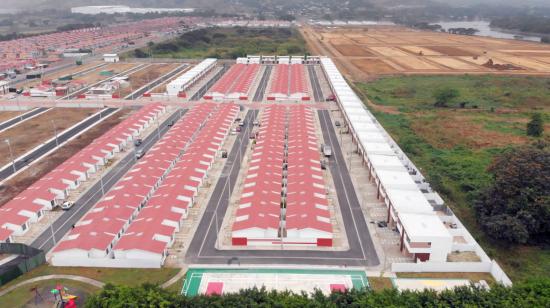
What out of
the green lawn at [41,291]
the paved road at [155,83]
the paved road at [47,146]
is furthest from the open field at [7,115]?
the green lawn at [41,291]

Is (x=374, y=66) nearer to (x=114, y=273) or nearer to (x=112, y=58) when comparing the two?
(x=112, y=58)

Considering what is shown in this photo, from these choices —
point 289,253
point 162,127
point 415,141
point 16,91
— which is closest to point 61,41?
point 16,91

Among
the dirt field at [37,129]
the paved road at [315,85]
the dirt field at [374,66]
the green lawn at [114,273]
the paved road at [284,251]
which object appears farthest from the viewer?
the dirt field at [374,66]

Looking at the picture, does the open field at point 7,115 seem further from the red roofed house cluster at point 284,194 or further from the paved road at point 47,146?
the red roofed house cluster at point 284,194

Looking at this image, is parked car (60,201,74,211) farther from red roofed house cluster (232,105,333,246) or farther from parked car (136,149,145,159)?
red roofed house cluster (232,105,333,246)

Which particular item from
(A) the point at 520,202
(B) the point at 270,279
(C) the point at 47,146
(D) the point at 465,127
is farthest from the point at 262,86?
(B) the point at 270,279

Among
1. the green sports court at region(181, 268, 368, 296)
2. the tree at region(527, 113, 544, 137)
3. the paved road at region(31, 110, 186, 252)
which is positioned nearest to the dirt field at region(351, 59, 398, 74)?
the tree at region(527, 113, 544, 137)

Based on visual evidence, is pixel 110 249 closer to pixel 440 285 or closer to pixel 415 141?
pixel 440 285
